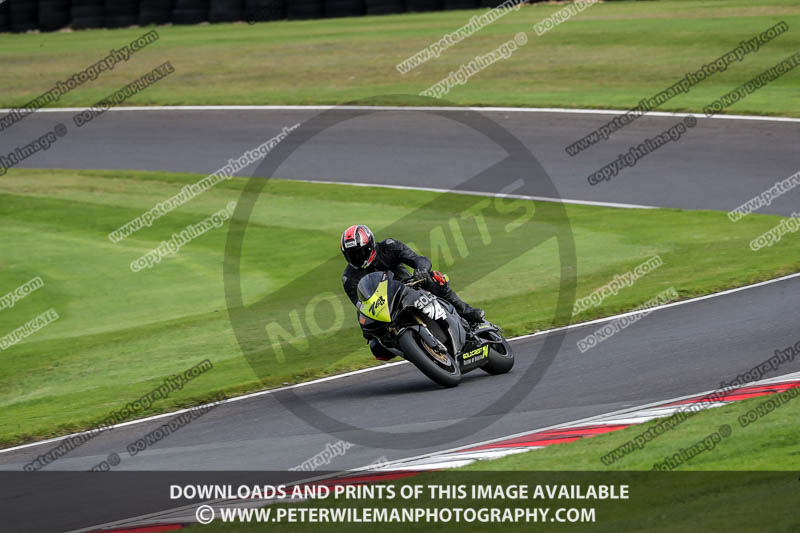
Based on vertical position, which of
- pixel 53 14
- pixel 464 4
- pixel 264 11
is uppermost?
pixel 53 14

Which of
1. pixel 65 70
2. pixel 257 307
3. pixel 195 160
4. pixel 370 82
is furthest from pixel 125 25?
pixel 257 307

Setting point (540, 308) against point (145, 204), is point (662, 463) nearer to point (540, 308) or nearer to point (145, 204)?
point (540, 308)

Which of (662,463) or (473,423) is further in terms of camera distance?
(473,423)

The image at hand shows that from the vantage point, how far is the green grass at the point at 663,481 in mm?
6734

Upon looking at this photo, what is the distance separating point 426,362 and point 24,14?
4380 cm

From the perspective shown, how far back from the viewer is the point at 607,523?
689cm

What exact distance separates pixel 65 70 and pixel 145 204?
58.3 feet

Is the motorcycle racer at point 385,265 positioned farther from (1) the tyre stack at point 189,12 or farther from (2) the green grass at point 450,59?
(1) the tyre stack at point 189,12

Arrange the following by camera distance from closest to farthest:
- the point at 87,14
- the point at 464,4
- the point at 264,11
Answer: the point at 464,4, the point at 264,11, the point at 87,14

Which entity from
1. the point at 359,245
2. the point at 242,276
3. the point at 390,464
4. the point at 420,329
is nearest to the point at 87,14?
the point at 242,276

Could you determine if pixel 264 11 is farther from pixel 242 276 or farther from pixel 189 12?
pixel 242 276

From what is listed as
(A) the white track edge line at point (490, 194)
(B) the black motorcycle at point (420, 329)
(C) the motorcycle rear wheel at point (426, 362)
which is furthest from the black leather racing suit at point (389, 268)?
(A) the white track edge line at point (490, 194)

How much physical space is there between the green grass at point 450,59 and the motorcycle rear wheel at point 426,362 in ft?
60.2

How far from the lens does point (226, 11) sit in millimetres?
47312
